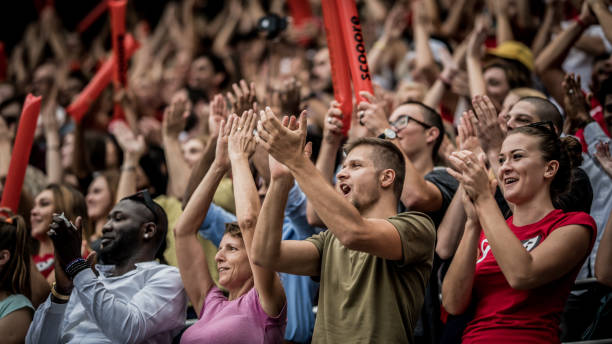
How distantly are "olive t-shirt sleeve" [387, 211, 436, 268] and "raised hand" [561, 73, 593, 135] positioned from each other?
158 centimetres

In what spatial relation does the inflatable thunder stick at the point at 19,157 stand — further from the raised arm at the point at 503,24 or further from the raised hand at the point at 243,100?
the raised arm at the point at 503,24

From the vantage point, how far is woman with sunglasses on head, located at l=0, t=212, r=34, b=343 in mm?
3641

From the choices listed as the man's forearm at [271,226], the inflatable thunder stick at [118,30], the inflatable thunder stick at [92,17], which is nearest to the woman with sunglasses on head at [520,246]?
the man's forearm at [271,226]

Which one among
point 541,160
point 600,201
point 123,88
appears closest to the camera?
point 541,160

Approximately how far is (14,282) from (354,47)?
2328 millimetres

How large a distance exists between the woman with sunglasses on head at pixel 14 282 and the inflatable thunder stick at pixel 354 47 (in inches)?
83.2

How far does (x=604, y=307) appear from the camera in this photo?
11.2ft

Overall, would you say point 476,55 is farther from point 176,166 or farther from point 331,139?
point 176,166

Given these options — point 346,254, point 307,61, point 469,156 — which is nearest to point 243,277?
point 346,254

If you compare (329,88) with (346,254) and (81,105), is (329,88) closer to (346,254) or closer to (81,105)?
(81,105)

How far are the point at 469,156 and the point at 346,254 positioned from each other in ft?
2.20

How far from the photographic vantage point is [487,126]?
3322mm

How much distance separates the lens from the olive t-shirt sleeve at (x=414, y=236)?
2.75m

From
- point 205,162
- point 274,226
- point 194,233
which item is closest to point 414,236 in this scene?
point 274,226
